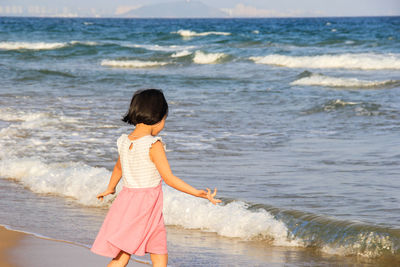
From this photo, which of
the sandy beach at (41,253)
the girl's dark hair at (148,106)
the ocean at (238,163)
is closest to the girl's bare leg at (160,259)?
the girl's dark hair at (148,106)

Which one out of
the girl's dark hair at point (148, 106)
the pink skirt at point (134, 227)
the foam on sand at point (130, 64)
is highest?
the girl's dark hair at point (148, 106)

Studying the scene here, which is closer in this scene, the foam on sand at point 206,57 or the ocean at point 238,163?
the ocean at point 238,163

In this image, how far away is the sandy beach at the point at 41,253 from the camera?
3982 mm

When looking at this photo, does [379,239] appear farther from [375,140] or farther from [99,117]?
[99,117]

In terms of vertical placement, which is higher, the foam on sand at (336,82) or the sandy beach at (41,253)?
the sandy beach at (41,253)

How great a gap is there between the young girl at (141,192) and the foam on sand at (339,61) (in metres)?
19.6

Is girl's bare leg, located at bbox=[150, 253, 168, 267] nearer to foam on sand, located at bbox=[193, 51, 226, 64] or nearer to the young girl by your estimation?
the young girl

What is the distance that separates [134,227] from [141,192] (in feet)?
0.62

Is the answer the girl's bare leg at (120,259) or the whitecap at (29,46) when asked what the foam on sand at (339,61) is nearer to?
the whitecap at (29,46)

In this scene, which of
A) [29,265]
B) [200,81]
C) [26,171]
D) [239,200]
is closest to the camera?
[29,265]

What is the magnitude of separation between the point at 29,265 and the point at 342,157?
4602 millimetres

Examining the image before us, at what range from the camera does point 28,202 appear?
232 inches

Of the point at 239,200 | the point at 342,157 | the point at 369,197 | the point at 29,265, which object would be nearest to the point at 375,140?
the point at 342,157

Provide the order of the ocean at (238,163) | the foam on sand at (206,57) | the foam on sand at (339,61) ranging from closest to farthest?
the ocean at (238,163) → the foam on sand at (339,61) → the foam on sand at (206,57)
